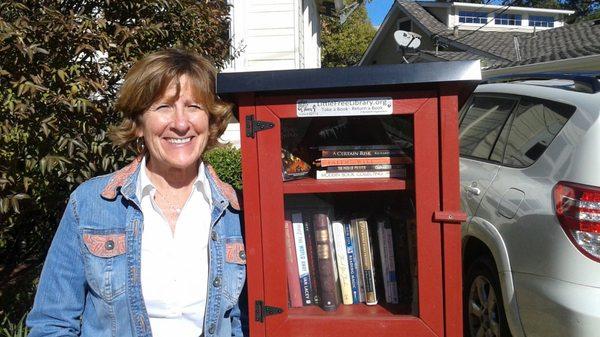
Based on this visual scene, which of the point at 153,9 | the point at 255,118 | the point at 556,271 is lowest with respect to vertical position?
the point at 556,271

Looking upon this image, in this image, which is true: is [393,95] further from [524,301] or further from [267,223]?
[524,301]

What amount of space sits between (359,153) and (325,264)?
0.40 meters

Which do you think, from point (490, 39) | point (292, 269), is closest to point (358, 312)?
point (292, 269)

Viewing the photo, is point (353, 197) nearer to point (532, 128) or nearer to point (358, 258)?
point (358, 258)

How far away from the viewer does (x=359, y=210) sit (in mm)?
1997

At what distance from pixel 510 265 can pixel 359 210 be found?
4.11 feet

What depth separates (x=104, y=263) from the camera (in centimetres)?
164

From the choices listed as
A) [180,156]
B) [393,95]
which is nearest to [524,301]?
[393,95]

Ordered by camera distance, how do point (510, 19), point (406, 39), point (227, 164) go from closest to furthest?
point (227, 164), point (406, 39), point (510, 19)

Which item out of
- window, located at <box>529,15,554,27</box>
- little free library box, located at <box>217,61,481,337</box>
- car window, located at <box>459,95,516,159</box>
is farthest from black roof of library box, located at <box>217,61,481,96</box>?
window, located at <box>529,15,554,27</box>

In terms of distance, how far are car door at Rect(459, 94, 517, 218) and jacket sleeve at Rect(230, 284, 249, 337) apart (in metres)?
1.85

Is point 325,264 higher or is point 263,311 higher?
point 325,264

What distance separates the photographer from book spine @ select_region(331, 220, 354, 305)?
1983mm

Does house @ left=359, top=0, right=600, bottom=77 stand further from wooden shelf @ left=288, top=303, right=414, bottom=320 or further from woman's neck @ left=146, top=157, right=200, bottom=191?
woman's neck @ left=146, top=157, right=200, bottom=191
